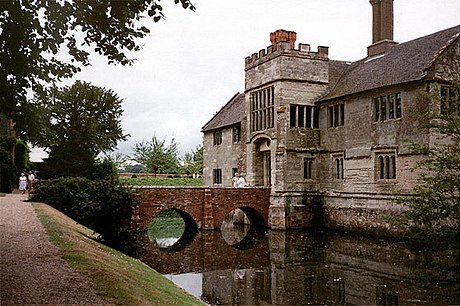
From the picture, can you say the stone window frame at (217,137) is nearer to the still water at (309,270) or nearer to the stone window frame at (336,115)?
the stone window frame at (336,115)

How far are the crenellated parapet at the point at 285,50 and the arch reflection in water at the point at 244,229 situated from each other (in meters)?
9.78

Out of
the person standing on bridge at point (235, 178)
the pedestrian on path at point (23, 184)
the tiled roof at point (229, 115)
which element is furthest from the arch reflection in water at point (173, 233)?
the pedestrian on path at point (23, 184)

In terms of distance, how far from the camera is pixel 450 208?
15617mm

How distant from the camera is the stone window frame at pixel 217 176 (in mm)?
40812

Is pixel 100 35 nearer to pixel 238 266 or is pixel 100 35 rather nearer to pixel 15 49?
pixel 15 49

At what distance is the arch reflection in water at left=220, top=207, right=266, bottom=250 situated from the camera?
89.9ft

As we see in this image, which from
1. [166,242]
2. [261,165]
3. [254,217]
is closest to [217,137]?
[261,165]

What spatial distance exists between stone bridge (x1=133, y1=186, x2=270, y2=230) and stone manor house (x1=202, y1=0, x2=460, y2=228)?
1.11 m

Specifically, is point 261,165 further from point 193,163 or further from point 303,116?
point 193,163

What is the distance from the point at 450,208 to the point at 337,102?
16035 millimetres

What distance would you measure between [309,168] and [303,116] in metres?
3.27

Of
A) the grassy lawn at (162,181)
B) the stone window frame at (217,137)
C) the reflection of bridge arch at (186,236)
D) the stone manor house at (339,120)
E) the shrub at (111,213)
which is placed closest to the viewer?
the shrub at (111,213)

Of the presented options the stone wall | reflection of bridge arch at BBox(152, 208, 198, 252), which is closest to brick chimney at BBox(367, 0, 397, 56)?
the stone wall

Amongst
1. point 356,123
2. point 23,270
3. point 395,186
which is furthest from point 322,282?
point 356,123
